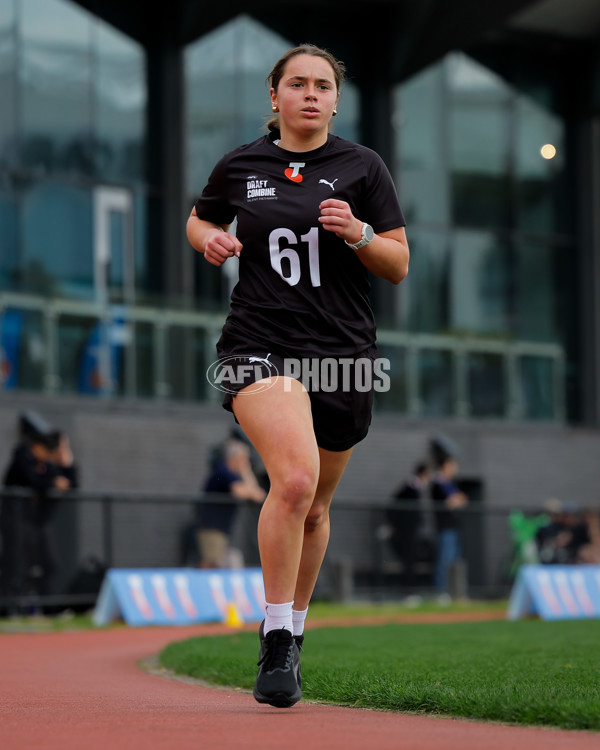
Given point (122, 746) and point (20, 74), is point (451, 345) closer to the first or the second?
point (20, 74)

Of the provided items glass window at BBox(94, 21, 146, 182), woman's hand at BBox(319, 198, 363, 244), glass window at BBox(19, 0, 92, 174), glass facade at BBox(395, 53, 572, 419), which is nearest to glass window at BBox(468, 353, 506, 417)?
glass facade at BBox(395, 53, 572, 419)

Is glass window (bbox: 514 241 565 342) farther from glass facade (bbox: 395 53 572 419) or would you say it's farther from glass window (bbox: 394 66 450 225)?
glass window (bbox: 394 66 450 225)

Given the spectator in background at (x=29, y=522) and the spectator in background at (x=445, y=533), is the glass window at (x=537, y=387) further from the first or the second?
the spectator in background at (x=29, y=522)

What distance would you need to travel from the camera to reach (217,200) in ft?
19.0

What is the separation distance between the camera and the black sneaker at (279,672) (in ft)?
16.7

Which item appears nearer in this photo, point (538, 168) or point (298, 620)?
point (298, 620)

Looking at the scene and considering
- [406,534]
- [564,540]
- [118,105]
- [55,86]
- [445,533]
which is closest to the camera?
[406,534]

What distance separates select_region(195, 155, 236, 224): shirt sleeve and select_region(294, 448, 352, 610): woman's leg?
1082mm

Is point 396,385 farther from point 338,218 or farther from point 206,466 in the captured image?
point 338,218

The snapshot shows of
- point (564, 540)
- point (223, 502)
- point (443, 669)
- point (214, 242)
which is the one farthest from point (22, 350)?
A: point (214, 242)

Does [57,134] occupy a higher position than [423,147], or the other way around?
[423,147]

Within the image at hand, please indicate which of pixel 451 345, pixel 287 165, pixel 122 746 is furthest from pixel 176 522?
pixel 122 746

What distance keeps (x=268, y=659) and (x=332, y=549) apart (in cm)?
1432

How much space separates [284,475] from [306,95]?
5.01 feet
